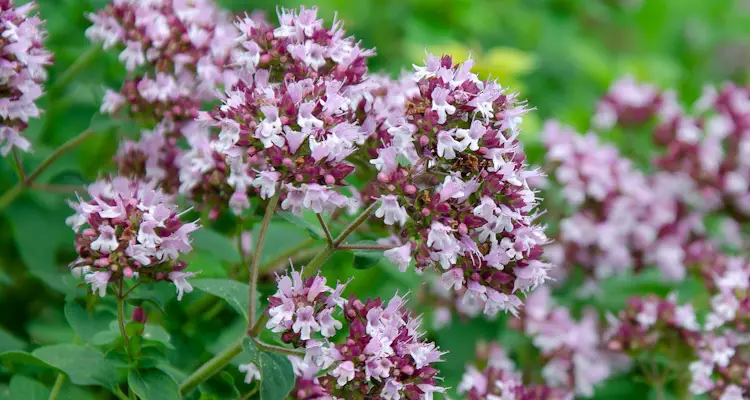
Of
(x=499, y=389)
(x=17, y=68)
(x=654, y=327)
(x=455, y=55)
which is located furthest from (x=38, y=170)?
(x=654, y=327)

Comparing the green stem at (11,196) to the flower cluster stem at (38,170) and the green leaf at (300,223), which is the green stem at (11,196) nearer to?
the flower cluster stem at (38,170)

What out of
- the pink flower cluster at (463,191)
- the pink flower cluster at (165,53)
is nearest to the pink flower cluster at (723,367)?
the pink flower cluster at (463,191)

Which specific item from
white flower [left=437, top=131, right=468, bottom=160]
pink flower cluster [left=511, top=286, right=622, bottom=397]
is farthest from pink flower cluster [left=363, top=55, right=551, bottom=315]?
pink flower cluster [left=511, top=286, right=622, bottom=397]

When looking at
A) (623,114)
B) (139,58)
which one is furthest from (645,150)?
(139,58)

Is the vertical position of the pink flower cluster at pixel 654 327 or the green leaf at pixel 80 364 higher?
the pink flower cluster at pixel 654 327

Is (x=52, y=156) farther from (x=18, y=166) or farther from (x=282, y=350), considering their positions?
(x=282, y=350)

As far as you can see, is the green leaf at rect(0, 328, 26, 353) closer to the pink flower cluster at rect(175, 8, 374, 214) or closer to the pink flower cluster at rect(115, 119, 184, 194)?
the pink flower cluster at rect(115, 119, 184, 194)

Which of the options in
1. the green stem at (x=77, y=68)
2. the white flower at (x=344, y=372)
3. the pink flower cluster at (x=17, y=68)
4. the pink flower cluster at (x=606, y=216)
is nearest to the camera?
the white flower at (x=344, y=372)
